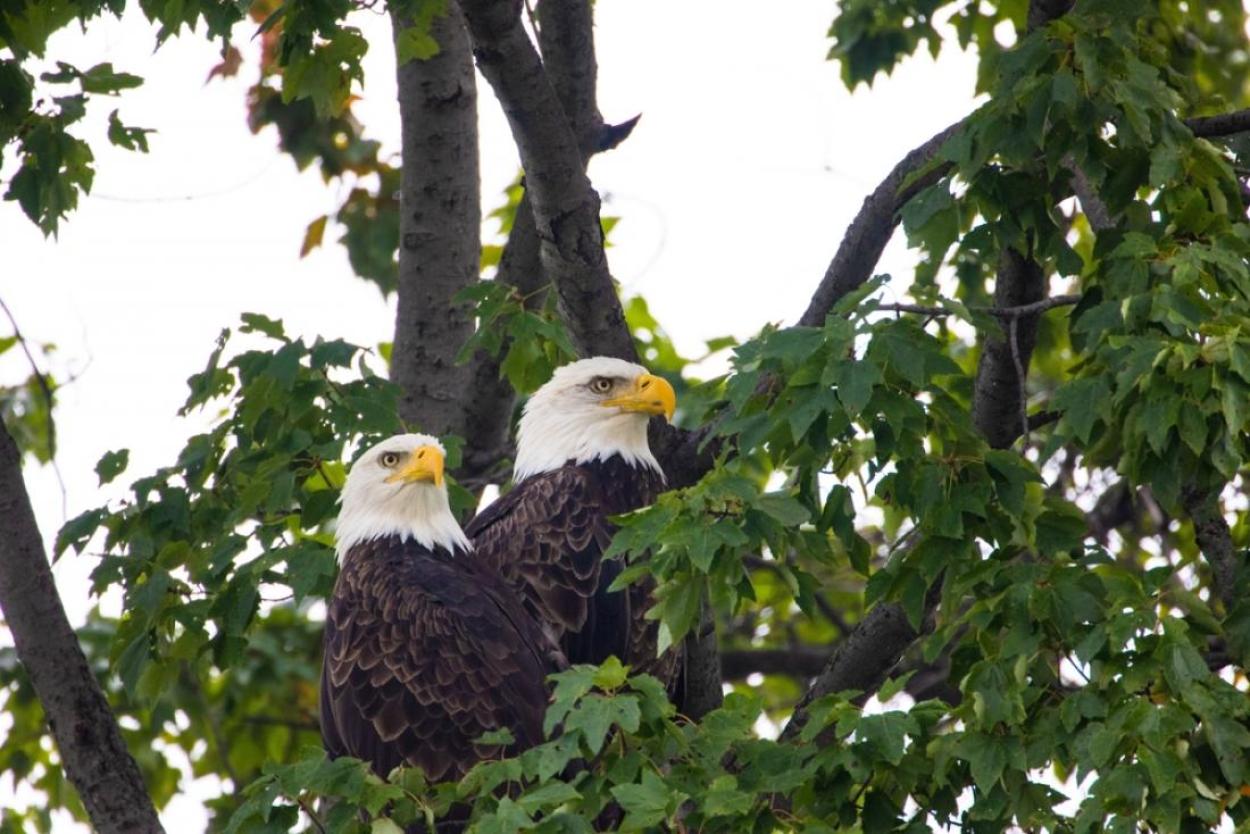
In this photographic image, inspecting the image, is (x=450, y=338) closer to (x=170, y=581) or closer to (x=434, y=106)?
(x=434, y=106)

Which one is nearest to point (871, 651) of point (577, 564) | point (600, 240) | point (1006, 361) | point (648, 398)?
point (1006, 361)

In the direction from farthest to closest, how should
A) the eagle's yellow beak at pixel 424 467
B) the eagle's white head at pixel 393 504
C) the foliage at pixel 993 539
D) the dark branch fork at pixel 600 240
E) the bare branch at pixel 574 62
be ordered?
the bare branch at pixel 574 62 < the eagle's white head at pixel 393 504 < the eagle's yellow beak at pixel 424 467 < the dark branch fork at pixel 600 240 < the foliage at pixel 993 539

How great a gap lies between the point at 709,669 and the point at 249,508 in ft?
5.19

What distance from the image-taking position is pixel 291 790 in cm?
396

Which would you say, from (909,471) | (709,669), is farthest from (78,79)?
(909,471)

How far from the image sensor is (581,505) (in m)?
6.25

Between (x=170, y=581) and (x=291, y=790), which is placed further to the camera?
(x=170, y=581)

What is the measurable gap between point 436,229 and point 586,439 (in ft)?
3.61

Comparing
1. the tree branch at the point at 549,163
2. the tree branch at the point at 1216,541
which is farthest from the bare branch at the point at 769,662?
the tree branch at the point at 1216,541

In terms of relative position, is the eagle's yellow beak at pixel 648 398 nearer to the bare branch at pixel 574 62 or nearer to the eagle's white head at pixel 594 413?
the eagle's white head at pixel 594 413

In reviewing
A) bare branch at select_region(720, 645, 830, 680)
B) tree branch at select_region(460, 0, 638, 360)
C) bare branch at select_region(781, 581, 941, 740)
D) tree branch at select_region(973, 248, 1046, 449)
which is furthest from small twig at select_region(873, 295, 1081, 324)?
bare branch at select_region(720, 645, 830, 680)

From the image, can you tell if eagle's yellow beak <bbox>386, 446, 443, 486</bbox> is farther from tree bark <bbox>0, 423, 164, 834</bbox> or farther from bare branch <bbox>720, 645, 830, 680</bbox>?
bare branch <bbox>720, 645, 830, 680</bbox>

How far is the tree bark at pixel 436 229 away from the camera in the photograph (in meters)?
6.97

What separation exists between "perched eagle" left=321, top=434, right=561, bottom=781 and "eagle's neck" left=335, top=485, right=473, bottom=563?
0.19 feet
